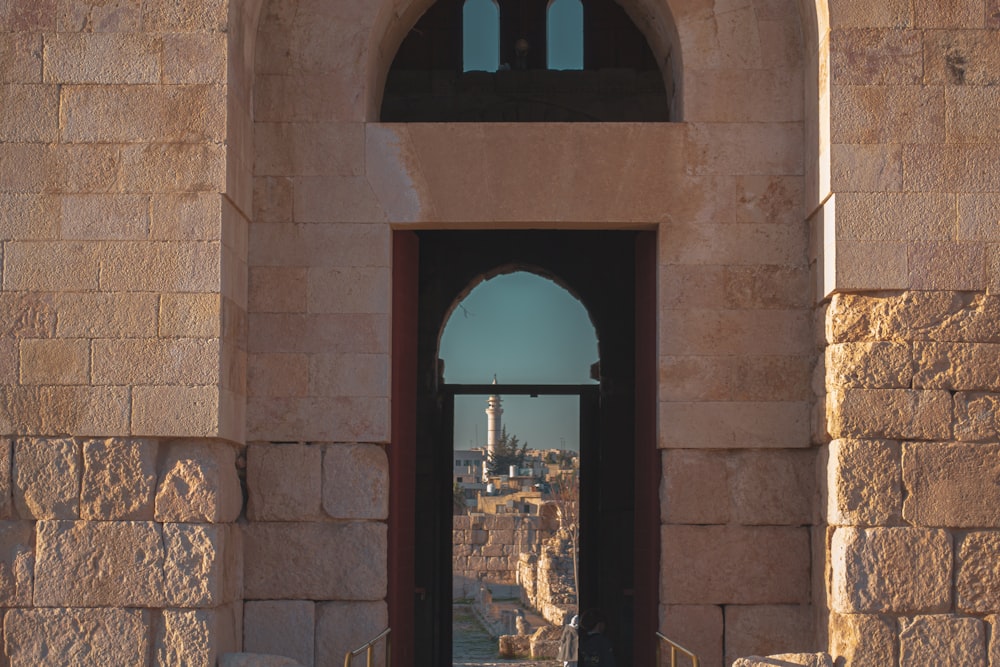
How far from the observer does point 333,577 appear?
7.34m

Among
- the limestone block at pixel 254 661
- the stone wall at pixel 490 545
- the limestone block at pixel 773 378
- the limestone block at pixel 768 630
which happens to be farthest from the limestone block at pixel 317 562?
the stone wall at pixel 490 545

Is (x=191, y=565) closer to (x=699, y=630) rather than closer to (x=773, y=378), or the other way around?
(x=699, y=630)

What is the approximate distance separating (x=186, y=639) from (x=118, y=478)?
3.17 ft

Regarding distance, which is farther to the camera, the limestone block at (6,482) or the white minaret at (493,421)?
the white minaret at (493,421)

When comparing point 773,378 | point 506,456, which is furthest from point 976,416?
point 506,456

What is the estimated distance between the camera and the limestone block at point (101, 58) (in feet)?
22.8

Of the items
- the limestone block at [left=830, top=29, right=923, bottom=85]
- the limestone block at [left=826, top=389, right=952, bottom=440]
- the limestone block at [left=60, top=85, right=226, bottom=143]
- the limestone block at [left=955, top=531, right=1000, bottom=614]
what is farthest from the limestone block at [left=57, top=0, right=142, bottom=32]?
the limestone block at [left=955, top=531, right=1000, bottom=614]

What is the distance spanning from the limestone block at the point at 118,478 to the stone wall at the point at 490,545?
21.3m

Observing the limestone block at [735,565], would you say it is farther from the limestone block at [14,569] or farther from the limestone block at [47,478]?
the limestone block at [14,569]

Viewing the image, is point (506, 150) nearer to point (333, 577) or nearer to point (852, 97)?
point (852, 97)

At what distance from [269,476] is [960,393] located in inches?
160

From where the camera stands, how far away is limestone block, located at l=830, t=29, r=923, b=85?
6.90m

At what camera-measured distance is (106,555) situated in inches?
262

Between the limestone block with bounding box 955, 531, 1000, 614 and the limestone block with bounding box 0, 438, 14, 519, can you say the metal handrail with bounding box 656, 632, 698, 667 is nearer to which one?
the limestone block with bounding box 955, 531, 1000, 614
